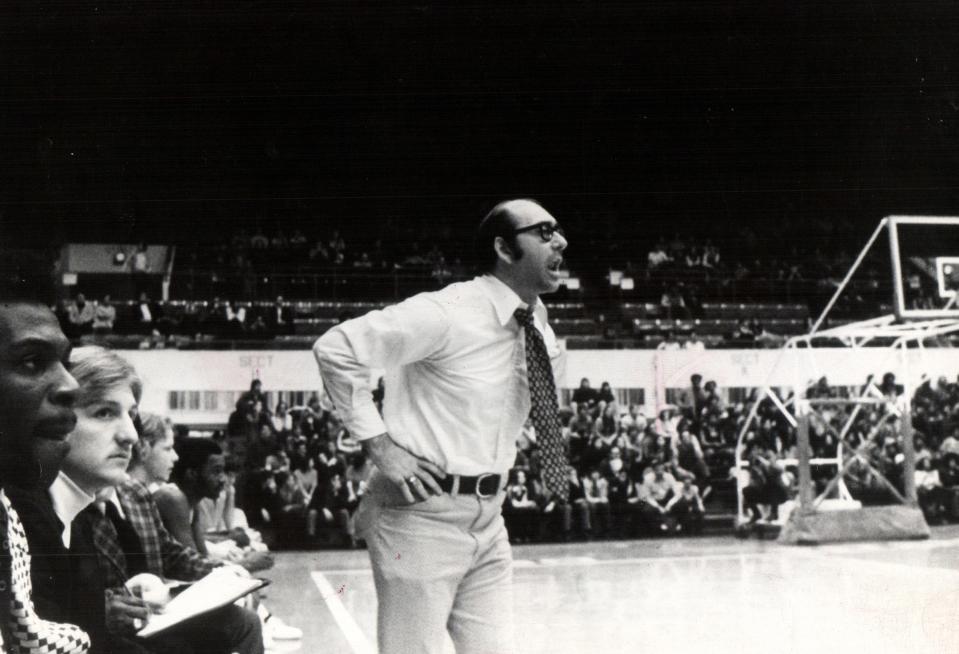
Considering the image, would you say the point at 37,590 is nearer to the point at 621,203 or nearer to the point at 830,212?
the point at 621,203

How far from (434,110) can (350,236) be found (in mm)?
8876

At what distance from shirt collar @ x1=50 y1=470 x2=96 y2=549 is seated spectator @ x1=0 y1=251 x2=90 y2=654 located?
1.45 feet

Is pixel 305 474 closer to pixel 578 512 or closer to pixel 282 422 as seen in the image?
pixel 282 422

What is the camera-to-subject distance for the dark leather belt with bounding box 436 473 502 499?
1.82 metres

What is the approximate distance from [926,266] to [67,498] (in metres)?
7.83

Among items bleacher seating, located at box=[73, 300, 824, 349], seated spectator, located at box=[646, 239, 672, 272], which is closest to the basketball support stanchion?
bleacher seating, located at box=[73, 300, 824, 349]

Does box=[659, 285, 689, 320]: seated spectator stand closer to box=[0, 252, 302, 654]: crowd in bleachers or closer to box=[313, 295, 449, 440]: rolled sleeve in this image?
box=[0, 252, 302, 654]: crowd in bleachers

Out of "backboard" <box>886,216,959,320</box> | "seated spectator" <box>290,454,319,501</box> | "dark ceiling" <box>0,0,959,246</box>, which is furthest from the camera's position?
"seated spectator" <box>290,454,319,501</box>

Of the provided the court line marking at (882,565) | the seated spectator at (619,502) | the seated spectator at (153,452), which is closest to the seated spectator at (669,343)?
the seated spectator at (619,502)

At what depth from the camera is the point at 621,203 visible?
1201 centimetres

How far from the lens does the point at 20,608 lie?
1.15 m

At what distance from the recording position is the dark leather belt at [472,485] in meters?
1.82

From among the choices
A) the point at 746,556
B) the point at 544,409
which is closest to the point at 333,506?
the point at 746,556

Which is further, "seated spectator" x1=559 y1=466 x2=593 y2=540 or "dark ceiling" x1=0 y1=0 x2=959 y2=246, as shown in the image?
"seated spectator" x1=559 y1=466 x2=593 y2=540
